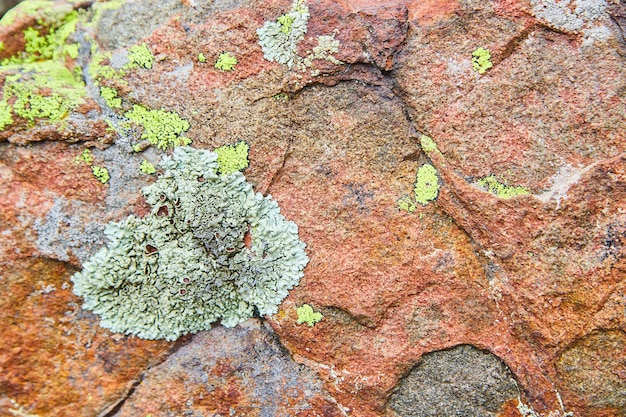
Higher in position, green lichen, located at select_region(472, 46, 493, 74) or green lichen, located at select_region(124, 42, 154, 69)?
green lichen, located at select_region(124, 42, 154, 69)

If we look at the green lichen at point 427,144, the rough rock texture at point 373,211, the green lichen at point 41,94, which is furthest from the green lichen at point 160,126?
the green lichen at point 427,144

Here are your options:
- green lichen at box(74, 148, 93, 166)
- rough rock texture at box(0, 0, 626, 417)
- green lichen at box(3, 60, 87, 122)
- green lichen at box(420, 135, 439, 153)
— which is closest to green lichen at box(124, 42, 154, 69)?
rough rock texture at box(0, 0, 626, 417)

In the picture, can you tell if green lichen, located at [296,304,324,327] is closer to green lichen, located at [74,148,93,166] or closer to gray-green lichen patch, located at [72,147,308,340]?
gray-green lichen patch, located at [72,147,308,340]

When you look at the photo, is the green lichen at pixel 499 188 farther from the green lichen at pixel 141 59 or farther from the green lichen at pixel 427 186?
the green lichen at pixel 141 59

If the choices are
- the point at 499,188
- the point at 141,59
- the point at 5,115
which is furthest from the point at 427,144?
the point at 5,115

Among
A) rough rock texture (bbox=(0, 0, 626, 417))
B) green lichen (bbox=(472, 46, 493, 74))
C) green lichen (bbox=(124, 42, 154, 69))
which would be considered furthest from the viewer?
green lichen (bbox=(124, 42, 154, 69))
